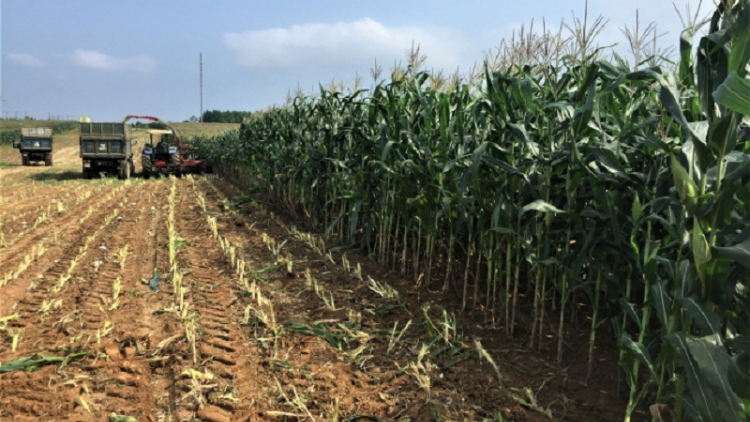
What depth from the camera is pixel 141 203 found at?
1164cm

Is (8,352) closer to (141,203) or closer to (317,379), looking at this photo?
(317,379)

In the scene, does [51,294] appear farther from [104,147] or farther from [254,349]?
[104,147]

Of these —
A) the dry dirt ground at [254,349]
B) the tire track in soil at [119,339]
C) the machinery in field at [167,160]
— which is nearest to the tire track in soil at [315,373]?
the dry dirt ground at [254,349]

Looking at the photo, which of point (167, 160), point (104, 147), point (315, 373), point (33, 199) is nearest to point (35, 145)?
point (167, 160)

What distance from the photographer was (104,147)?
19016mm

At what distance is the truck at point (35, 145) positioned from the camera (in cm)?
2788

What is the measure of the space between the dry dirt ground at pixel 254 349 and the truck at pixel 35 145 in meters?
26.0

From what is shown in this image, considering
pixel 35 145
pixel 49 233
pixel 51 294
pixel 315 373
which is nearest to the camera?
pixel 315 373

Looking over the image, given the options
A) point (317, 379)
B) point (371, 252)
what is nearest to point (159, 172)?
point (371, 252)

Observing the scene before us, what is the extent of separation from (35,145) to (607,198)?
32375 millimetres

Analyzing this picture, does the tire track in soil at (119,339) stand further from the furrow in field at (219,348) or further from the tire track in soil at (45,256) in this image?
the tire track in soil at (45,256)

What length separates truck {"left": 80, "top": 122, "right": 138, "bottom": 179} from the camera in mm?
18781

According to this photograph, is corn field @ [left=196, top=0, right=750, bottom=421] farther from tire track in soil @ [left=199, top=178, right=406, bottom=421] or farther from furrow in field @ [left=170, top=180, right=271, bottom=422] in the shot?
furrow in field @ [left=170, top=180, right=271, bottom=422]

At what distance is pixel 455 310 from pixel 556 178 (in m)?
1.68
